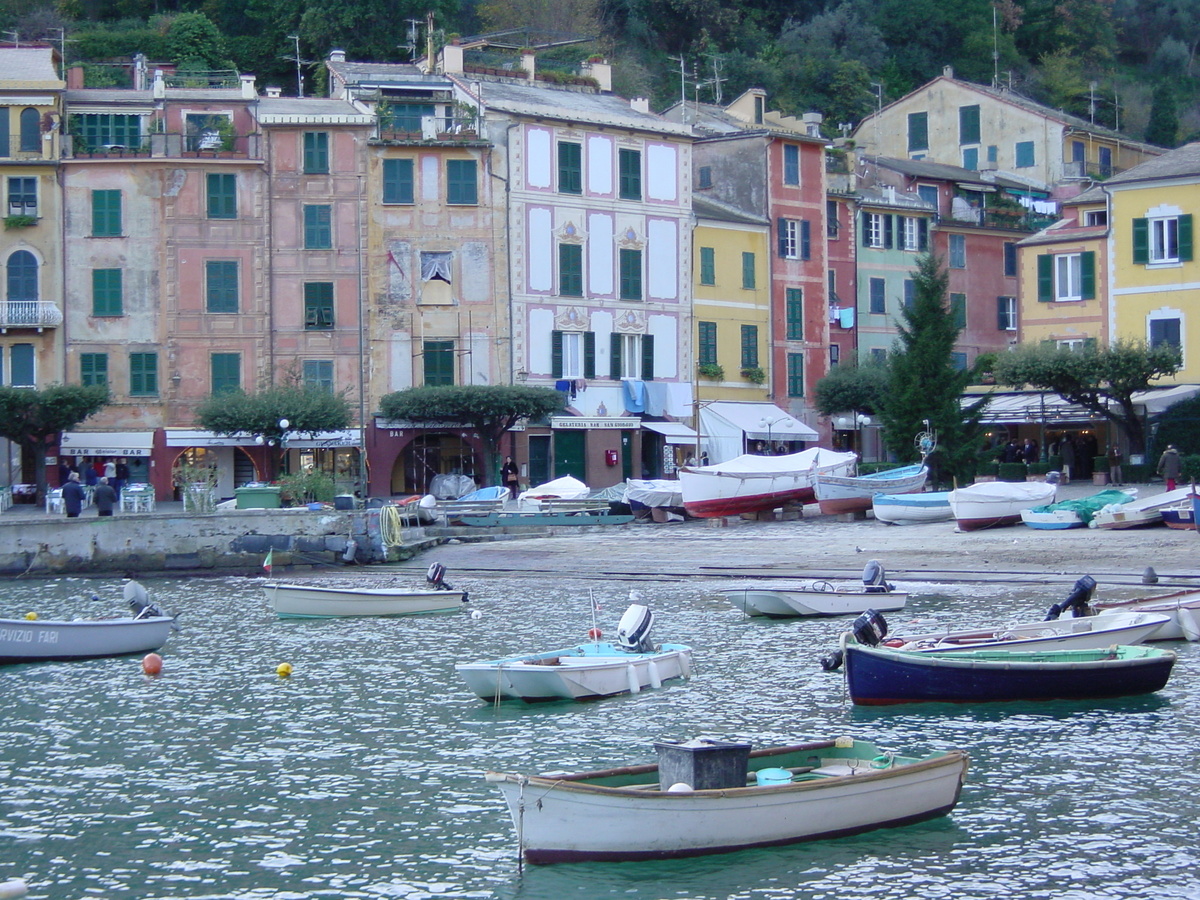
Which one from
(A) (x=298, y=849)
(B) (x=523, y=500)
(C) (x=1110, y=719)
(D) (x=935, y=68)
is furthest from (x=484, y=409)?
(D) (x=935, y=68)

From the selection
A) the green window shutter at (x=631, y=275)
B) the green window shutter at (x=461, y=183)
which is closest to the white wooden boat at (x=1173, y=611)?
the green window shutter at (x=461, y=183)

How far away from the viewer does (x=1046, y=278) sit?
55.3 meters

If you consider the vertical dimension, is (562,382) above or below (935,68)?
below

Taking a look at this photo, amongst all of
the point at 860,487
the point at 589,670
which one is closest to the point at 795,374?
the point at 860,487

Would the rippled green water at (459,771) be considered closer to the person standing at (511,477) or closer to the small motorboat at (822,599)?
the small motorboat at (822,599)

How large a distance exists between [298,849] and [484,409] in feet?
120

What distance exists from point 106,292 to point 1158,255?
32983 mm

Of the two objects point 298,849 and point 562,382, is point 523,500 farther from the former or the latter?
point 298,849

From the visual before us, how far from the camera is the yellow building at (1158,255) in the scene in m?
50.2

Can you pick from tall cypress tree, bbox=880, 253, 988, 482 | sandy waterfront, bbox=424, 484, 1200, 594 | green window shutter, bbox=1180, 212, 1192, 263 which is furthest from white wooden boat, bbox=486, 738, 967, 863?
green window shutter, bbox=1180, 212, 1192, 263

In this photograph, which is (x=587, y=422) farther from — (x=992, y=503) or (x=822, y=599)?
(x=822, y=599)

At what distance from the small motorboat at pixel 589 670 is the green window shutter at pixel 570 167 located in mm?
35582

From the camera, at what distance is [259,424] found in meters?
48.6

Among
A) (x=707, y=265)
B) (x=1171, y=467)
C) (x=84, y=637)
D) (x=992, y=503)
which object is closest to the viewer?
(x=84, y=637)
